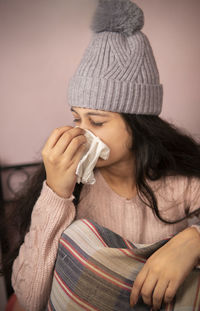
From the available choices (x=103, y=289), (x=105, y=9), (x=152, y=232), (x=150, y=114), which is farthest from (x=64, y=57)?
(x=103, y=289)

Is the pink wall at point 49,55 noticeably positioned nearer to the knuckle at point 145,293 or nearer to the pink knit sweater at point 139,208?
the pink knit sweater at point 139,208

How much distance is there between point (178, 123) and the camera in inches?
67.1

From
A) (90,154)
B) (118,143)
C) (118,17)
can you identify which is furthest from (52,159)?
(118,17)

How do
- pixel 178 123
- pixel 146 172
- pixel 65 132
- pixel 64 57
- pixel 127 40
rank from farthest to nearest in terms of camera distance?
1. pixel 178 123
2. pixel 64 57
3. pixel 146 172
4. pixel 127 40
5. pixel 65 132

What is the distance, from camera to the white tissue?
0.82 metres

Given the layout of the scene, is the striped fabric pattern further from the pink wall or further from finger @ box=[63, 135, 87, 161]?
the pink wall

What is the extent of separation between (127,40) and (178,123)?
0.94 metres

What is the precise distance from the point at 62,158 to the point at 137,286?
39 cm

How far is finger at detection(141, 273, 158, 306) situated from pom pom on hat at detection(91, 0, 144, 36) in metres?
0.76

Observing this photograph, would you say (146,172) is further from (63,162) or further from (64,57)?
(64,57)

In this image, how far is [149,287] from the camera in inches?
24.5

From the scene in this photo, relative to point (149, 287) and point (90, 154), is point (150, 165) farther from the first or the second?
point (149, 287)

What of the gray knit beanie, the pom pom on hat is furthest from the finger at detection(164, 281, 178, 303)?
the pom pom on hat

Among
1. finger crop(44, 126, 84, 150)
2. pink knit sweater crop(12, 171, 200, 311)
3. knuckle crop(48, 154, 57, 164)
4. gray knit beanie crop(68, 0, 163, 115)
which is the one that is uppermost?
gray knit beanie crop(68, 0, 163, 115)
